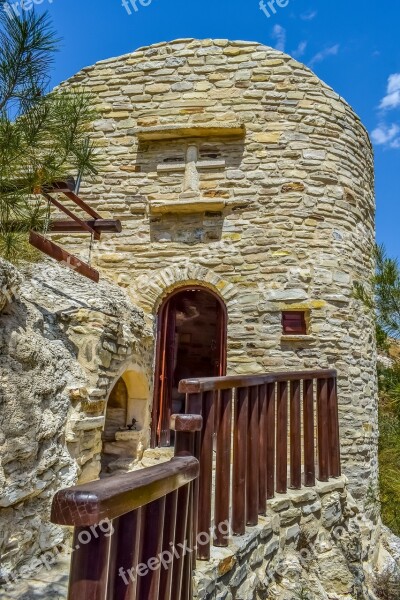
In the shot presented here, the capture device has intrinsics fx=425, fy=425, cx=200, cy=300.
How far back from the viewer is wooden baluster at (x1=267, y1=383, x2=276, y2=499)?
2695 mm

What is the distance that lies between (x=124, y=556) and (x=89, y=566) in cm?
17

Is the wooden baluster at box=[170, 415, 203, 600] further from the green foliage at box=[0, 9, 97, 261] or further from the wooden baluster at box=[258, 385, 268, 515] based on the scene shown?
the green foliage at box=[0, 9, 97, 261]

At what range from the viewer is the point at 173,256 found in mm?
5172

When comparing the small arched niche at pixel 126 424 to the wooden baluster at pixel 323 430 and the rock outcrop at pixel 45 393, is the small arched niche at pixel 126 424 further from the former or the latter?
the wooden baluster at pixel 323 430

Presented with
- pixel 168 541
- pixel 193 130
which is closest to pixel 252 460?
pixel 168 541

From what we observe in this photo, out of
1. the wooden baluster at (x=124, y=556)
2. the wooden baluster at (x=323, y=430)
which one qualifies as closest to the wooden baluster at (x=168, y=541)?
the wooden baluster at (x=124, y=556)

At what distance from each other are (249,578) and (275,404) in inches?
40.9

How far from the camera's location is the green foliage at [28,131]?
2.33 meters

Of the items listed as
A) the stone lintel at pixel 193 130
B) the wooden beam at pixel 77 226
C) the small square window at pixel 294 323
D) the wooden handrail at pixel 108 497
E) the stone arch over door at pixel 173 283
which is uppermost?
the stone lintel at pixel 193 130

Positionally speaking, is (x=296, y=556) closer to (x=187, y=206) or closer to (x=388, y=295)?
(x=388, y=295)

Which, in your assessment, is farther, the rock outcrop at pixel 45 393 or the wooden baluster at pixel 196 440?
the rock outcrop at pixel 45 393

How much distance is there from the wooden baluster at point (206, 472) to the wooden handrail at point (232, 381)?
0.06m

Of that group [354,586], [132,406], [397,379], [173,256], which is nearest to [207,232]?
[173,256]

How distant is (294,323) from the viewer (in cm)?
488
